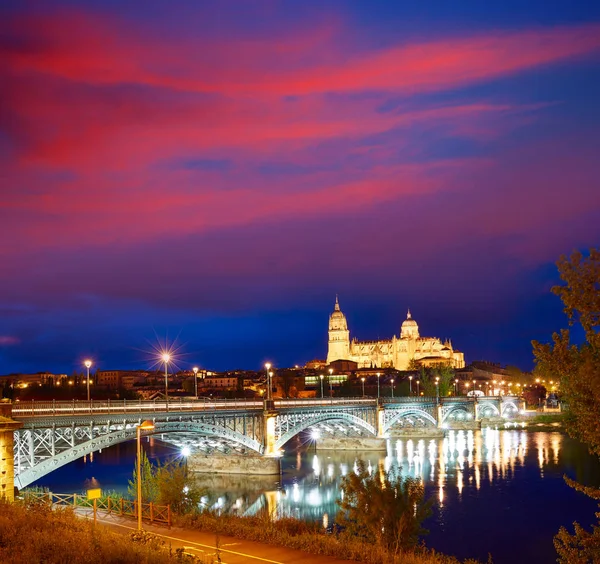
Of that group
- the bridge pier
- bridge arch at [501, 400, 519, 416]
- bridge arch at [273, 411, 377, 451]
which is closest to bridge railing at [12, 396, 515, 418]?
bridge arch at [273, 411, 377, 451]

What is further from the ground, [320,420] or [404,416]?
[320,420]

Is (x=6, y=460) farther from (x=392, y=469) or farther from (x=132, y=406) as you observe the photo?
(x=132, y=406)

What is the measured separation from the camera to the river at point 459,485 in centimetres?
3897

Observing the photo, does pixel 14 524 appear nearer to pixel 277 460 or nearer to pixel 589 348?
pixel 589 348

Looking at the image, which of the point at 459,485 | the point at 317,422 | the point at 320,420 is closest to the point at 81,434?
the point at 459,485

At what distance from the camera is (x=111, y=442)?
1531 inches

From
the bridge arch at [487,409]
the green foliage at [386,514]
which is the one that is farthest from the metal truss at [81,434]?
the bridge arch at [487,409]

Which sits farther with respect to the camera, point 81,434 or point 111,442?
point 111,442

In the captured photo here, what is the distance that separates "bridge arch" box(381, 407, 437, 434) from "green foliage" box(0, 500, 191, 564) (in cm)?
6315

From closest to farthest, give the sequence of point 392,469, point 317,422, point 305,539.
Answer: point 305,539
point 392,469
point 317,422

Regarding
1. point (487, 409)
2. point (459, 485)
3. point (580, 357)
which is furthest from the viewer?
point (487, 409)

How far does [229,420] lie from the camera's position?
5231 cm

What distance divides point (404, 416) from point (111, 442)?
59404mm

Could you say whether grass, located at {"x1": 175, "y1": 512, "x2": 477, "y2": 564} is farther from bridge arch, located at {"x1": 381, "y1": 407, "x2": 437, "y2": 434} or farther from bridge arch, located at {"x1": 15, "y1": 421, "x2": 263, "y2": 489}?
bridge arch, located at {"x1": 381, "y1": 407, "x2": 437, "y2": 434}
